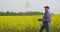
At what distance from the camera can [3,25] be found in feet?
48.5

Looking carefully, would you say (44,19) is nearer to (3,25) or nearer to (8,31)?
(8,31)

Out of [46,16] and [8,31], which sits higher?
[46,16]

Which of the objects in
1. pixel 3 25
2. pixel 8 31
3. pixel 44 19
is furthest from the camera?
pixel 3 25

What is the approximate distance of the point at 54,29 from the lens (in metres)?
14.5

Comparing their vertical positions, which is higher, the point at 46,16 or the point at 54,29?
the point at 46,16

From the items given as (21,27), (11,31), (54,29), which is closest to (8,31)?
(11,31)

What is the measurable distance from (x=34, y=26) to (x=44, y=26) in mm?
3462

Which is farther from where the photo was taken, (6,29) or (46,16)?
(6,29)

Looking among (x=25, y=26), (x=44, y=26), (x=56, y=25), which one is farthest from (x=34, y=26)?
(x=44, y=26)

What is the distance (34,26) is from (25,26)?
52cm

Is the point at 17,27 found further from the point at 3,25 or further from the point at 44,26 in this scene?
the point at 44,26

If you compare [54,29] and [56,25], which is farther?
[56,25]

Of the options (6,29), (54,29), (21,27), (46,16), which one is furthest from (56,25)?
(46,16)

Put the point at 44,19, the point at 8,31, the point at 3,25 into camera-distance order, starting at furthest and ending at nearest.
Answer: the point at 3,25, the point at 8,31, the point at 44,19
